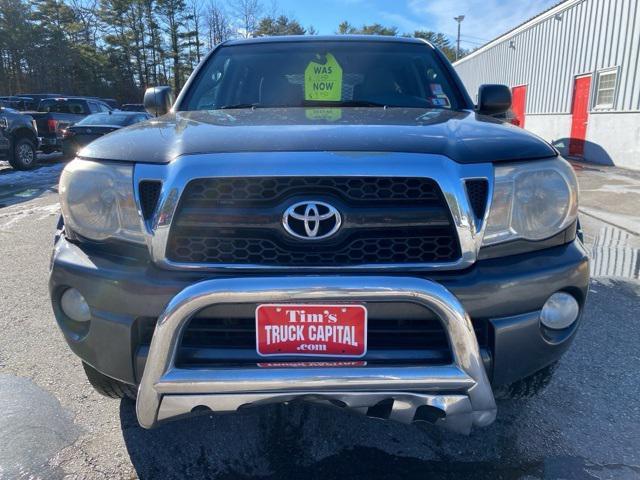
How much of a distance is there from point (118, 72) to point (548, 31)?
37.1 m

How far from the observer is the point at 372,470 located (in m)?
1.95

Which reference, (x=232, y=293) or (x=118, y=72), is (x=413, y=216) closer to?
(x=232, y=293)

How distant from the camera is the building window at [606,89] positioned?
12.1 meters

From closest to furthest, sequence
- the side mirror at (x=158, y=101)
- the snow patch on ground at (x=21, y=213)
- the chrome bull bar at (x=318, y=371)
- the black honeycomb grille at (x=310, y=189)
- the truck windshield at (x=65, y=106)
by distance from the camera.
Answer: the chrome bull bar at (x=318, y=371)
the black honeycomb grille at (x=310, y=189)
the side mirror at (x=158, y=101)
the snow patch on ground at (x=21, y=213)
the truck windshield at (x=65, y=106)

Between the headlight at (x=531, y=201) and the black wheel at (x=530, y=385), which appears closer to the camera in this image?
the headlight at (x=531, y=201)

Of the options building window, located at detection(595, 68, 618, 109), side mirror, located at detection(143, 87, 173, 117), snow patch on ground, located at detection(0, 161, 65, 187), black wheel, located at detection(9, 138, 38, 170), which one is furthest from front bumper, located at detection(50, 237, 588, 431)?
building window, located at detection(595, 68, 618, 109)

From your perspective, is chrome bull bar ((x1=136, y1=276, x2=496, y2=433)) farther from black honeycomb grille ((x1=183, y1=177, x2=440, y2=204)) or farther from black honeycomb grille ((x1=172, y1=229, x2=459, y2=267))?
black honeycomb grille ((x1=183, y1=177, x2=440, y2=204))

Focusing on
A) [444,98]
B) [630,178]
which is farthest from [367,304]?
[630,178]

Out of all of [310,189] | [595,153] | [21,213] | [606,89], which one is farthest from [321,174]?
[606,89]

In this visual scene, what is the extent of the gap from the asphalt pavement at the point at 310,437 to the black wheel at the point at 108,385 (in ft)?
0.94

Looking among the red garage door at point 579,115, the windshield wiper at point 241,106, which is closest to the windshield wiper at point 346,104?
the windshield wiper at point 241,106

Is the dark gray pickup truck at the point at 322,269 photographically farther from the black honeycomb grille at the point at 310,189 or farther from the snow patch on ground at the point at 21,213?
the snow patch on ground at the point at 21,213

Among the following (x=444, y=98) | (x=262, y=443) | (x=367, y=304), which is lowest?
(x=262, y=443)

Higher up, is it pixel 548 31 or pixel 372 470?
pixel 548 31
